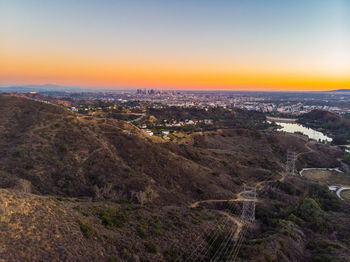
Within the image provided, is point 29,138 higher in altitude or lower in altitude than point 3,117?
lower

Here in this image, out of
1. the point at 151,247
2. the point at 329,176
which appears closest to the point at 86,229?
the point at 151,247

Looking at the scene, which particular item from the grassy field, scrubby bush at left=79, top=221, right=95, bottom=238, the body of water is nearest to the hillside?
scrubby bush at left=79, top=221, right=95, bottom=238

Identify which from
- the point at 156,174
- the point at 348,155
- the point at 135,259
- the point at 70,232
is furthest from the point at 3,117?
the point at 348,155

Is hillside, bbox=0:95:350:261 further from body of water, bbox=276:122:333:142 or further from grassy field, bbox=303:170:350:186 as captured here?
body of water, bbox=276:122:333:142

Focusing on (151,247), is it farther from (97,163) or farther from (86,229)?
(97,163)

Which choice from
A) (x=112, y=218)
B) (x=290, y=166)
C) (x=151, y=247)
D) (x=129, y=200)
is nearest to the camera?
(x=151, y=247)

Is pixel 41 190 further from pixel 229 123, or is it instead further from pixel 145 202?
pixel 229 123

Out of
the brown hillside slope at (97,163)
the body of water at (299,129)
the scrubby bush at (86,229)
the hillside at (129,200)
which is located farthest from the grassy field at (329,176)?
the scrubby bush at (86,229)
